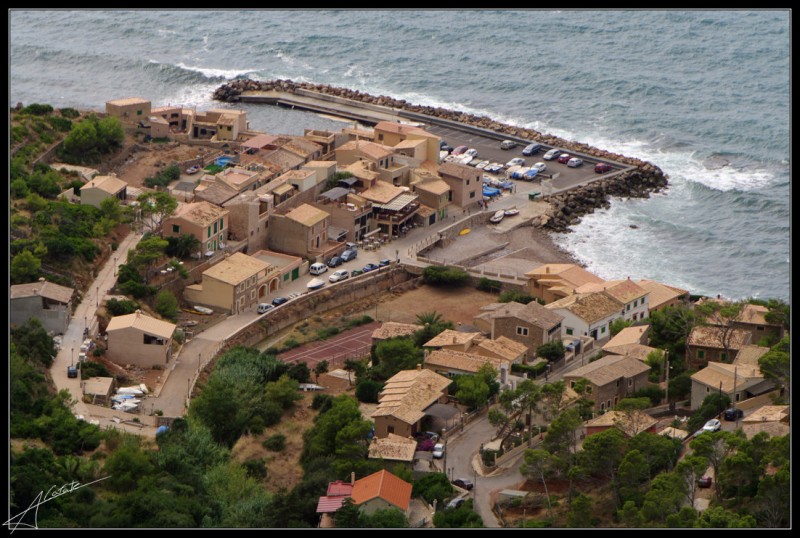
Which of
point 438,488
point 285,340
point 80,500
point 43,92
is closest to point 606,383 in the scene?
point 438,488

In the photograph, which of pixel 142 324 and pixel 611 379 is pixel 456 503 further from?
pixel 142 324

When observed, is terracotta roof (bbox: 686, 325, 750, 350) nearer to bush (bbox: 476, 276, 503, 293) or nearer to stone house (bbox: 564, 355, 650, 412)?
stone house (bbox: 564, 355, 650, 412)

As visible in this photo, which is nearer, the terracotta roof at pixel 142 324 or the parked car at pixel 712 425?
the parked car at pixel 712 425

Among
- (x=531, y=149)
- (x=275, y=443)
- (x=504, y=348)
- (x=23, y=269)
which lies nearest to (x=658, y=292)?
(x=504, y=348)

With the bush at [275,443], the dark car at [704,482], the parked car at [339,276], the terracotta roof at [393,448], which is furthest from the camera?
the parked car at [339,276]

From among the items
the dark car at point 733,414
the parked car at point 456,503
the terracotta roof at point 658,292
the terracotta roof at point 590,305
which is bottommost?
the terracotta roof at point 658,292

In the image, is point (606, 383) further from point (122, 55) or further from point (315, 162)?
point (122, 55)

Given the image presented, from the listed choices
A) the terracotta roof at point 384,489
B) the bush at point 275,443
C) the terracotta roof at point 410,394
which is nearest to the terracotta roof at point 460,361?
the terracotta roof at point 410,394
